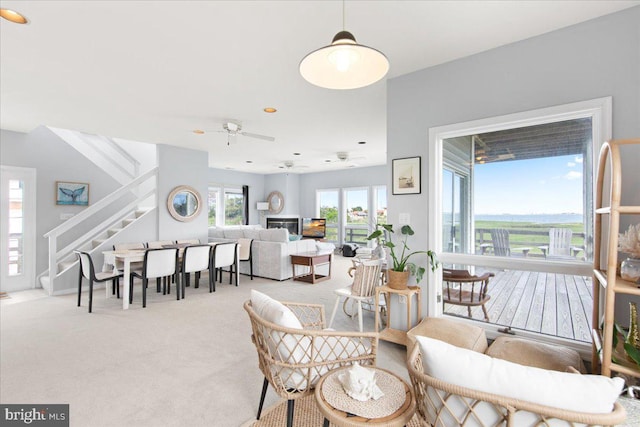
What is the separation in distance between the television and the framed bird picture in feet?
20.0

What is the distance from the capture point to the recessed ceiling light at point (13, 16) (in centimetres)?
200

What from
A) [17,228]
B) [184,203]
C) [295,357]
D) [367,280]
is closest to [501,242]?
[367,280]

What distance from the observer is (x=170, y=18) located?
208 cm

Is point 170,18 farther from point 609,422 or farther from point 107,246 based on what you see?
point 107,246

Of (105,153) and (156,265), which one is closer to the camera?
(156,265)

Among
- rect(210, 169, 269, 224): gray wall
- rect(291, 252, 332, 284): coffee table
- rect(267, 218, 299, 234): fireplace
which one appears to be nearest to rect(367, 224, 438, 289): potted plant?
rect(291, 252, 332, 284): coffee table

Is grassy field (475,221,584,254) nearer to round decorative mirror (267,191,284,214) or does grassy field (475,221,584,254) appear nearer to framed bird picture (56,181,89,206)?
framed bird picture (56,181,89,206)

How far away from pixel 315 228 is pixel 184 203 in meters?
4.77

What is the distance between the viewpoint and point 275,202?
35.0 ft

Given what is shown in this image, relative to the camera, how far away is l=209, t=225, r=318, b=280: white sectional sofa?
576cm

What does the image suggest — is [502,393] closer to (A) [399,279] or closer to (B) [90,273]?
(A) [399,279]

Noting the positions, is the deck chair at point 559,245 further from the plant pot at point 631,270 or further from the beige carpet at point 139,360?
the beige carpet at point 139,360

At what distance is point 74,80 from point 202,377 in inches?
127

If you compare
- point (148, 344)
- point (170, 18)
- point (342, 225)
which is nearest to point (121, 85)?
point (170, 18)
